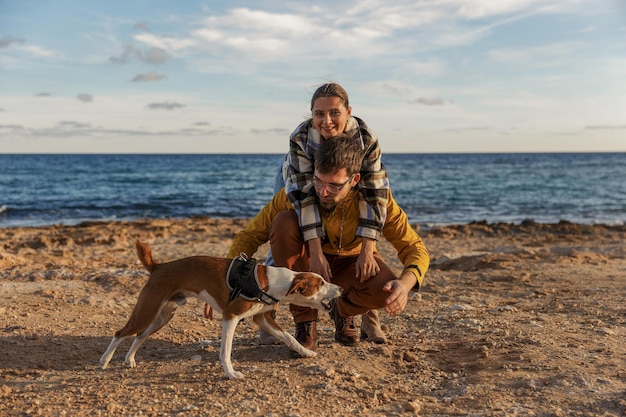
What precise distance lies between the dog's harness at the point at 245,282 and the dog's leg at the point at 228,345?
0.16 metres

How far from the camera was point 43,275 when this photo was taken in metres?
7.36

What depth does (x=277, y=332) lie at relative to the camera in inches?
167

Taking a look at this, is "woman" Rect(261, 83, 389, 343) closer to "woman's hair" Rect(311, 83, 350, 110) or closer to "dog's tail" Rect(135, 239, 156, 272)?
"woman's hair" Rect(311, 83, 350, 110)

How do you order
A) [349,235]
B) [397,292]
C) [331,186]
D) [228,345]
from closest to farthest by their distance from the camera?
[228,345] < [397,292] < [331,186] < [349,235]

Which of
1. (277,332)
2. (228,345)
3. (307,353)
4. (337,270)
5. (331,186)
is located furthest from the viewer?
(337,270)

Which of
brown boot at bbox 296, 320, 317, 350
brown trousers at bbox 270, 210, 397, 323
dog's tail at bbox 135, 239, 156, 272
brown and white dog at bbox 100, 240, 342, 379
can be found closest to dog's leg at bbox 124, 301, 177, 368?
brown and white dog at bbox 100, 240, 342, 379

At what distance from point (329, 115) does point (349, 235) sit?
936 millimetres

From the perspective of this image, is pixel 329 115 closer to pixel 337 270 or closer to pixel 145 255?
pixel 337 270

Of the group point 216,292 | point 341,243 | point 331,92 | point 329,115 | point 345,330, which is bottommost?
point 345,330

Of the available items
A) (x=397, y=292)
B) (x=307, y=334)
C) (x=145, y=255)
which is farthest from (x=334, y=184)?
(x=145, y=255)

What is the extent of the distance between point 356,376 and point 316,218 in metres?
1.16

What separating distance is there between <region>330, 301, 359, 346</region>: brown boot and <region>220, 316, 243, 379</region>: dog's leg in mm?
1065

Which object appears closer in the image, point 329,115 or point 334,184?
point 334,184

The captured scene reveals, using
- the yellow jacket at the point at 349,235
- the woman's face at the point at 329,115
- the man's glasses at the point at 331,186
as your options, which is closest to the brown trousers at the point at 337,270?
the yellow jacket at the point at 349,235
